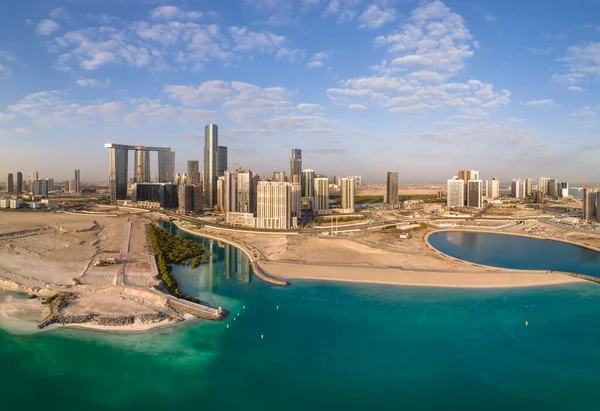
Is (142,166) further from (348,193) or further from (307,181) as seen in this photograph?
(348,193)

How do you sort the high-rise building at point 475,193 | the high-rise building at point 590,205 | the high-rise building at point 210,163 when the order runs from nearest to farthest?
the high-rise building at point 590,205
the high-rise building at point 475,193
the high-rise building at point 210,163

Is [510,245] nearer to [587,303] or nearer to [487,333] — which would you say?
[587,303]

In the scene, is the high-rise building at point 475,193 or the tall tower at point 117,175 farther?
the tall tower at point 117,175

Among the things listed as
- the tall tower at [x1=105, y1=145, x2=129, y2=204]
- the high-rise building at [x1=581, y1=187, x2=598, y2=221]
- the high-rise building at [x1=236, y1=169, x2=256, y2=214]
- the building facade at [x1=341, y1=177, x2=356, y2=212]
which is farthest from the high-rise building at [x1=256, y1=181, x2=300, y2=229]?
the tall tower at [x1=105, y1=145, x2=129, y2=204]

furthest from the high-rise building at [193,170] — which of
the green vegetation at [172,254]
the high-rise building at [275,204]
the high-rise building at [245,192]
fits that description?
the green vegetation at [172,254]

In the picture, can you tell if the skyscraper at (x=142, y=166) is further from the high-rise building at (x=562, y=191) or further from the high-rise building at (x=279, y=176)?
the high-rise building at (x=562, y=191)

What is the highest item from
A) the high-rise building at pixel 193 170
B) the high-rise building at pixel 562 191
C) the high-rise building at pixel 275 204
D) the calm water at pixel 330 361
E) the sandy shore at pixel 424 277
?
the high-rise building at pixel 193 170

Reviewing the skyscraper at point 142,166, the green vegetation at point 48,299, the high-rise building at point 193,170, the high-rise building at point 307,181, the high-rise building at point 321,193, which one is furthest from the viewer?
the skyscraper at point 142,166
